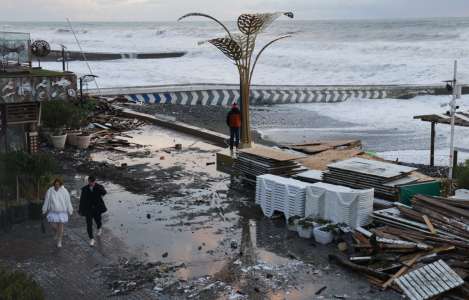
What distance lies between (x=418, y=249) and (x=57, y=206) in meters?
6.08

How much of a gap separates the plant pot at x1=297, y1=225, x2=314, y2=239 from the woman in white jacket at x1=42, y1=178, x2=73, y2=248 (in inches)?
165

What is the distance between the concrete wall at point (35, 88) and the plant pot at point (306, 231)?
781cm

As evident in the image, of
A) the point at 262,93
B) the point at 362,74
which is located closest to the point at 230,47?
the point at 262,93

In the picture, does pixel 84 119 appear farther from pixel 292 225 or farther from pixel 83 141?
pixel 292 225

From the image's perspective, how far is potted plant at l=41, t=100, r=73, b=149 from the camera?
752 inches

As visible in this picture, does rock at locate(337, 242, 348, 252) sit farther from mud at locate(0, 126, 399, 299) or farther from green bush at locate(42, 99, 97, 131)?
green bush at locate(42, 99, 97, 131)

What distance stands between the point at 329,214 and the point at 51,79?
27.0 ft

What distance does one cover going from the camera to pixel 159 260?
394 inches

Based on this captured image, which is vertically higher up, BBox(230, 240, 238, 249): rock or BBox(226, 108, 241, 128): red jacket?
BBox(226, 108, 241, 128): red jacket

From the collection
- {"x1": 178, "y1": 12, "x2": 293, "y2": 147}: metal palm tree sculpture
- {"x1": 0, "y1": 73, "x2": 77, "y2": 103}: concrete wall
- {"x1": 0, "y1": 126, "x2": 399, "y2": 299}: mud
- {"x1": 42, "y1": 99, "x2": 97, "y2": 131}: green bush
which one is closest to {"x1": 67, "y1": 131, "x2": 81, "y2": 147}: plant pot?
{"x1": 42, "y1": 99, "x2": 97, "y2": 131}: green bush

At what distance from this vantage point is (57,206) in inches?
411

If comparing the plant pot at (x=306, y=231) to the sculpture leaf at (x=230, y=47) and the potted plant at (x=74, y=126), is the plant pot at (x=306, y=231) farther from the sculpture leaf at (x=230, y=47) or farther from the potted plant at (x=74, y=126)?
the potted plant at (x=74, y=126)

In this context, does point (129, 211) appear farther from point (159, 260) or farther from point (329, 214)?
point (329, 214)

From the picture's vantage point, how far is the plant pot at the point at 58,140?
19073 millimetres
